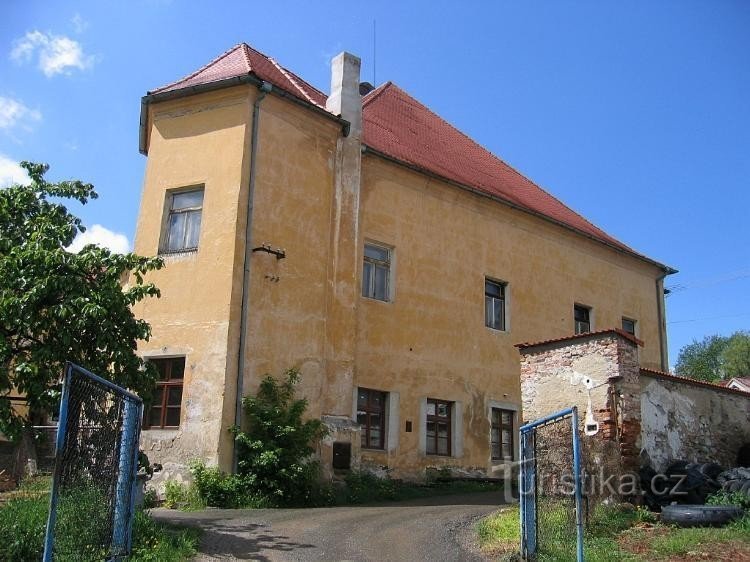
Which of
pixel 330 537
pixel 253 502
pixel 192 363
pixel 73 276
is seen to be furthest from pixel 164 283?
pixel 330 537

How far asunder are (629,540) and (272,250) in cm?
884

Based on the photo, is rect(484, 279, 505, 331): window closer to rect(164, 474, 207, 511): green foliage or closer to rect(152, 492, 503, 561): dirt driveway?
rect(152, 492, 503, 561): dirt driveway

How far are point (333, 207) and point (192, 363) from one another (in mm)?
4748

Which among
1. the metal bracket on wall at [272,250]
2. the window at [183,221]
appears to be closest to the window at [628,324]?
the metal bracket on wall at [272,250]

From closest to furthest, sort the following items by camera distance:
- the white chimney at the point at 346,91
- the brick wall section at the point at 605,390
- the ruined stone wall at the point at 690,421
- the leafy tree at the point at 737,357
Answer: the brick wall section at the point at 605,390, the ruined stone wall at the point at 690,421, the white chimney at the point at 346,91, the leafy tree at the point at 737,357

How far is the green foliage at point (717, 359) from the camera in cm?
6322

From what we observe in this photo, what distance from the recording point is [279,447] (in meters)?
13.7

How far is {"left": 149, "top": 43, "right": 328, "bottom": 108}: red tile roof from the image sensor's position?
52.6 feet

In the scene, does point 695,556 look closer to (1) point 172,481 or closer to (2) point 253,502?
(2) point 253,502

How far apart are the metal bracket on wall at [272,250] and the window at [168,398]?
2.64 m

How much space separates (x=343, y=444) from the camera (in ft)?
50.2

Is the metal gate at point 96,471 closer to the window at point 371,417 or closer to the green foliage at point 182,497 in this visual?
the green foliage at point 182,497

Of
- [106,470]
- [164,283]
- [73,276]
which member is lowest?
[106,470]

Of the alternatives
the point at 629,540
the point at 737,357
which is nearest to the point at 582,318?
the point at 629,540
